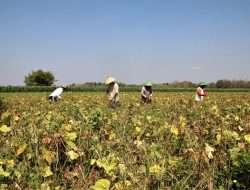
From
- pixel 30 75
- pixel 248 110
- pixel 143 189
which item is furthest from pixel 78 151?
pixel 30 75

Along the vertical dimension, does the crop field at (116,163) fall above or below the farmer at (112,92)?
below

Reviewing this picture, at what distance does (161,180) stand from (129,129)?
2.63 metres

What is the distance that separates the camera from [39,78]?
340ft

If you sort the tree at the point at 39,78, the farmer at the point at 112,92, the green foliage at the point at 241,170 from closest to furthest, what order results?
1. the green foliage at the point at 241,170
2. the farmer at the point at 112,92
3. the tree at the point at 39,78

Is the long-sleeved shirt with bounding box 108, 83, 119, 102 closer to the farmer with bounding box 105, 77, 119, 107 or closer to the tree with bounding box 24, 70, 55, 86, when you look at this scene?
the farmer with bounding box 105, 77, 119, 107

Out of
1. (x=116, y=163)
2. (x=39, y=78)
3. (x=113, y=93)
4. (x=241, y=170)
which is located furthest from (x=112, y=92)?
(x=39, y=78)

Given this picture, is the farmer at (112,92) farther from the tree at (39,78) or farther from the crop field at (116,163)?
the tree at (39,78)

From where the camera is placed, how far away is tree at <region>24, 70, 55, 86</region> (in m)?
103

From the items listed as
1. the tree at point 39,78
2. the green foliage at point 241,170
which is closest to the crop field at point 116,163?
the green foliage at point 241,170

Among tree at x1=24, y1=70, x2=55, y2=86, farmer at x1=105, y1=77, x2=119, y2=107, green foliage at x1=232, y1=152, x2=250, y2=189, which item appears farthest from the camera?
tree at x1=24, y1=70, x2=55, y2=86

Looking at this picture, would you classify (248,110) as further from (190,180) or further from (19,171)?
(19,171)

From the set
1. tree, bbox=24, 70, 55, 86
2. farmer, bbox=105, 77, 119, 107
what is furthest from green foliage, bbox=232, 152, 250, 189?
tree, bbox=24, 70, 55, 86

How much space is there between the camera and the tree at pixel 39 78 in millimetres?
102875

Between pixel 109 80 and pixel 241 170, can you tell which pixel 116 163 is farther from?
pixel 109 80
